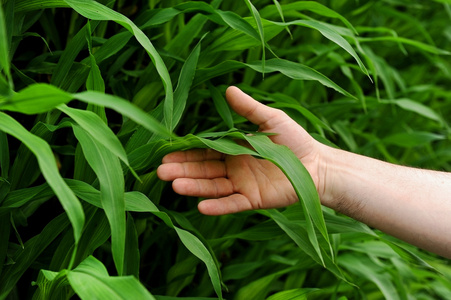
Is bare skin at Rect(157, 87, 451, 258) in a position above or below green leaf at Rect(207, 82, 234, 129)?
below

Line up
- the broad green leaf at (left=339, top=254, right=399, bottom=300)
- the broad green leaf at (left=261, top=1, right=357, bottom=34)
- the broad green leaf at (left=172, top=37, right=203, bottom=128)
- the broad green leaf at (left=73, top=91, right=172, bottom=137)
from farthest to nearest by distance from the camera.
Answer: the broad green leaf at (left=339, top=254, right=399, bottom=300) < the broad green leaf at (left=261, top=1, right=357, bottom=34) < the broad green leaf at (left=172, top=37, right=203, bottom=128) < the broad green leaf at (left=73, top=91, right=172, bottom=137)

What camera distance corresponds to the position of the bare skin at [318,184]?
2.38 feet

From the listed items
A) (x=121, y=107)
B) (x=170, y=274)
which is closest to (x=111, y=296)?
(x=121, y=107)

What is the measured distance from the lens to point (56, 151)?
2.52 feet

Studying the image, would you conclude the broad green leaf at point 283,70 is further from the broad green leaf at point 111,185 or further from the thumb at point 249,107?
the broad green leaf at point 111,185

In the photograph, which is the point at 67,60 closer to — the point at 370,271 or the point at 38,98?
the point at 38,98

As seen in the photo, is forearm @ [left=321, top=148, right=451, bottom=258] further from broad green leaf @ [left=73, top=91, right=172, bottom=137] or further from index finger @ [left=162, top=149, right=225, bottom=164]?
broad green leaf @ [left=73, top=91, right=172, bottom=137]

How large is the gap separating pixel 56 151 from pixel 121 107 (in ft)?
1.23

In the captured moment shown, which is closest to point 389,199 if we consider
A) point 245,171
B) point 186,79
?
point 245,171

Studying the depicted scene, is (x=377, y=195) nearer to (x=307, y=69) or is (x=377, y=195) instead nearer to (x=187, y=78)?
(x=307, y=69)

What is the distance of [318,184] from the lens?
30.2 inches

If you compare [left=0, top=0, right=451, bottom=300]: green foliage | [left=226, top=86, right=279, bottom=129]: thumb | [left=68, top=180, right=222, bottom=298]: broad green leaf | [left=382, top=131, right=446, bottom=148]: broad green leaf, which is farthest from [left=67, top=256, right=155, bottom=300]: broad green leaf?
[left=382, top=131, right=446, bottom=148]: broad green leaf

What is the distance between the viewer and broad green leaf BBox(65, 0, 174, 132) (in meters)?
0.58

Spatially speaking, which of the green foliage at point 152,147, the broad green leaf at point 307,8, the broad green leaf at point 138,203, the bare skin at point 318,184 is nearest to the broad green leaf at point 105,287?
the green foliage at point 152,147
